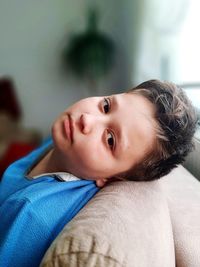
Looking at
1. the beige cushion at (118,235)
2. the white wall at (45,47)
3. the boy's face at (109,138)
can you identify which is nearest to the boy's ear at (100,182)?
the boy's face at (109,138)

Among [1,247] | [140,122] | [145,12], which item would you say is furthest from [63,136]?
[145,12]

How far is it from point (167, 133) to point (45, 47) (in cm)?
221

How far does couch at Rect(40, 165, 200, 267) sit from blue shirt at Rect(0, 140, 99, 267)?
0.07 m

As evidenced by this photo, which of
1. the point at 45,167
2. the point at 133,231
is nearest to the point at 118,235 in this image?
the point at 133,231

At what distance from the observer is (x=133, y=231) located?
502mm

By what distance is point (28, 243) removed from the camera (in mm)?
618

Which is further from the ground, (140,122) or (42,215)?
(140,122)

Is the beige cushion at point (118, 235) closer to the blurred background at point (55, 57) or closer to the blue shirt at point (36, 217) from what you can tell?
the blue shirt at point (36, 217)

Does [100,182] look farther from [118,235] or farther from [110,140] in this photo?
[118,235]

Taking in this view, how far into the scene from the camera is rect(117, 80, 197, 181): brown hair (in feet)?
2.50

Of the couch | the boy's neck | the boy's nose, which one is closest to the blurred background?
the boy's neck

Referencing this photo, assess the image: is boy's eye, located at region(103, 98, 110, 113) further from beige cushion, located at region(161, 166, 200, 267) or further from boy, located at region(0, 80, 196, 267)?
beige cushion, located at region(161, 166, 200, 267)

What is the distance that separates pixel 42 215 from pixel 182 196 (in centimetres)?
33

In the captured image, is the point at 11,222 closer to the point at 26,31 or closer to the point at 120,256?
the point at 120,256
